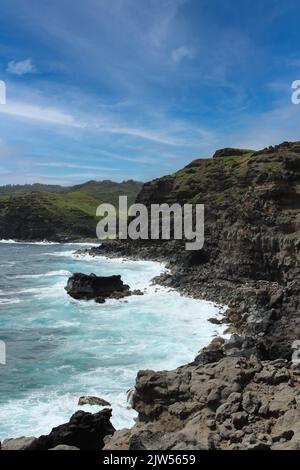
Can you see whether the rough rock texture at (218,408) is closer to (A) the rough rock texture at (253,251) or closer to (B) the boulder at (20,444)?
(B) the boulder at (20,444)

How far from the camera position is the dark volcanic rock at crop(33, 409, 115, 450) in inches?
671

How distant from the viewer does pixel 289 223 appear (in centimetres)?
5231

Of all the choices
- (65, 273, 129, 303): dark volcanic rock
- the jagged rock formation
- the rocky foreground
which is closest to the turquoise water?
(65, 273, 129, 303): dark volcanic rock

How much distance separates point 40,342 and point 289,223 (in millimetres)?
31808

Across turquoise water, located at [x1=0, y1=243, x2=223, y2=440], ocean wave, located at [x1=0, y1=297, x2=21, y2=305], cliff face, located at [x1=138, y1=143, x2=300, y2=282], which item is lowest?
turquoise water, located at [x1=0, y1=243, x2=223, y2=440]

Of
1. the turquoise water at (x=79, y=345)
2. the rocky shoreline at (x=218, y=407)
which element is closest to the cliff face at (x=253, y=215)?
the turquoise water at (x=79, y=345)

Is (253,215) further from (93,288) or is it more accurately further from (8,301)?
(8,301)

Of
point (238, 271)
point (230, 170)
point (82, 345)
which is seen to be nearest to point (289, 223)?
point (238, 271)

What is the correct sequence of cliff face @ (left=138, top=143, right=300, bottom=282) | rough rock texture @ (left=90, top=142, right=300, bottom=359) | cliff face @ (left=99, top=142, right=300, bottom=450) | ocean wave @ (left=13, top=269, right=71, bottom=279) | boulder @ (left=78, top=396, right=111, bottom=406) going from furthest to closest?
ocean wave @ (left=13, top=269, right=71, bottom=279), cliff face @ (left=138, top=143, right=300, bottom=282), rough rock texture @ (left=90, top=142, right=300, bottom=359), boulder @ (left=78, top=396, right=111, bottom=406), cliff face @ (left=99, top=142, right=300, bottom=450)

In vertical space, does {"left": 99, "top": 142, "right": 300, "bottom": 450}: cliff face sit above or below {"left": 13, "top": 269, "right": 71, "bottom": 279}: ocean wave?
above

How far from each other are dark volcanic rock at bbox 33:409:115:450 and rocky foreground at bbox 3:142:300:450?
0.35 ft

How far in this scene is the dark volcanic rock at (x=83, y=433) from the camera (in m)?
17.0

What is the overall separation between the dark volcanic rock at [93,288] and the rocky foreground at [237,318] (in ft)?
25.3

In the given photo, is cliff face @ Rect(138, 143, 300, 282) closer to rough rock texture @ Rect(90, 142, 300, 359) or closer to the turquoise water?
rough rock texture @ Rect(90, 142, 300, 359)
